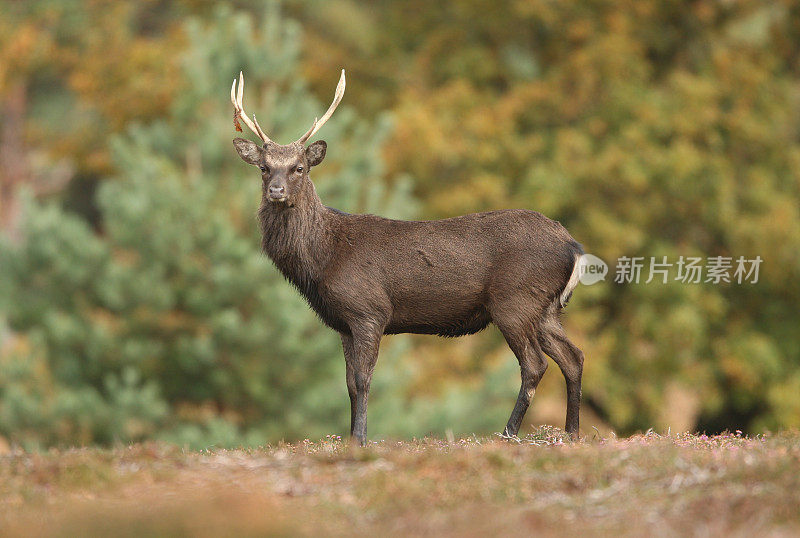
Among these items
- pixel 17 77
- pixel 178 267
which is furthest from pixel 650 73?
pixel 17 77

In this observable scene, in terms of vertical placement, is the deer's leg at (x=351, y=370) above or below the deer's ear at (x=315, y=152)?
below

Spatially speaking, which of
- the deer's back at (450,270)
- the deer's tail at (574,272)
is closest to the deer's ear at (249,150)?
the deer's back at (450,270)

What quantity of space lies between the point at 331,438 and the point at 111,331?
12.4 meters

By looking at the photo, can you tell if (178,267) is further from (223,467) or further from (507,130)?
(223,467)

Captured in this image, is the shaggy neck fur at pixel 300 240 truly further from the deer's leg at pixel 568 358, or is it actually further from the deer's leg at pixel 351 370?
the deer's leg at pixel 568 358

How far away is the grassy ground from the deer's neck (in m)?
1.98

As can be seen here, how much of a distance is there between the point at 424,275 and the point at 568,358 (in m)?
1.44

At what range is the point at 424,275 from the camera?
30.6ft

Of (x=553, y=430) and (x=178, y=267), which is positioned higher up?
(x=178, y=267)

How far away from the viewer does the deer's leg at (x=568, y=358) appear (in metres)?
9.48

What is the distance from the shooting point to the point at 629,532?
6250 mm

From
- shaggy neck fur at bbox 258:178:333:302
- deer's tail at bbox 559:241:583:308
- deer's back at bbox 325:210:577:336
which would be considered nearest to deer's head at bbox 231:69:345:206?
shaggy neck fur at bbox 258:178:333:302

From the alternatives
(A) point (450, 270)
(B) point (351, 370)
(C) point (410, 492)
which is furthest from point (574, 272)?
(C) point (410, 492)

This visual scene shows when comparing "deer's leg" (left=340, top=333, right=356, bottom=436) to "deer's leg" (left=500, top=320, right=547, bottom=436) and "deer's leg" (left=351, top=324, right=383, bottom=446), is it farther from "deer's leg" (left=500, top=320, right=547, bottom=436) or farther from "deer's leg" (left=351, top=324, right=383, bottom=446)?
"deer's leg" (left=500, top=320, right=547, bottom=436)
